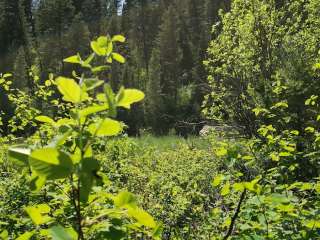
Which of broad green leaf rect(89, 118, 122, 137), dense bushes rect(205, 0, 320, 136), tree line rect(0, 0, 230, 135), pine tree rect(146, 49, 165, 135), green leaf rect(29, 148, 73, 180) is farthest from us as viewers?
tree line rect(0, 0, 230, 135)

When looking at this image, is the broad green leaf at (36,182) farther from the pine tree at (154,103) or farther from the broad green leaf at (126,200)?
the pine tree at (154,103)

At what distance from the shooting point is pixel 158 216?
5.89 m

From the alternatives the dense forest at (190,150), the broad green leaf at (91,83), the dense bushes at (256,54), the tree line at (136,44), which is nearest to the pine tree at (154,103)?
the tree line at (136,44)

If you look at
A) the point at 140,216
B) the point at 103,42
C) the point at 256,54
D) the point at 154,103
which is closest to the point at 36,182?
the point at 140,216

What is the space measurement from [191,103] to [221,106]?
1455 inches

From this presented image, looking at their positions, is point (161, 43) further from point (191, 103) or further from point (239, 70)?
point (239, 70)

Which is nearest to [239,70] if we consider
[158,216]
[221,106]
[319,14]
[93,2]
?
[221,106]

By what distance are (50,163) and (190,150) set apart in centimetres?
1320

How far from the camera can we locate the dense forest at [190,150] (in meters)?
0.91

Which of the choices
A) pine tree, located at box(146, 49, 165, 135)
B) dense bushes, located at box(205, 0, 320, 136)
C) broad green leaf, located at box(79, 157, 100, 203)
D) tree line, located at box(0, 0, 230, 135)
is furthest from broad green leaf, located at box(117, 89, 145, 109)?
pine tree, located at box(146, 49, 165, 135)

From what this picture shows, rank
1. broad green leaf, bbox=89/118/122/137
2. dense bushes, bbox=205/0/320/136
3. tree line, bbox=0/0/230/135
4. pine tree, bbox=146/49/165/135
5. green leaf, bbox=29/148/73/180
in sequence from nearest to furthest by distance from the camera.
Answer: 1. green leaf, bbox=29/148/73/180
2. broad green leaf, bbox=89/118/122/137
3. dense bushes, bbox=205/0/320/136
4. pine tree, bbox=146/49/165/135
5. tree line, bbox=0/0/230/135

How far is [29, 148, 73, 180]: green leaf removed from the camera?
2.54 ft

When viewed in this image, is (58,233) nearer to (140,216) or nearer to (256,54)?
(140,216)

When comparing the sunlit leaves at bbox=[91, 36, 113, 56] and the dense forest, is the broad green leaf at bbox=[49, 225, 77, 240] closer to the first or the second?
the dense forest
